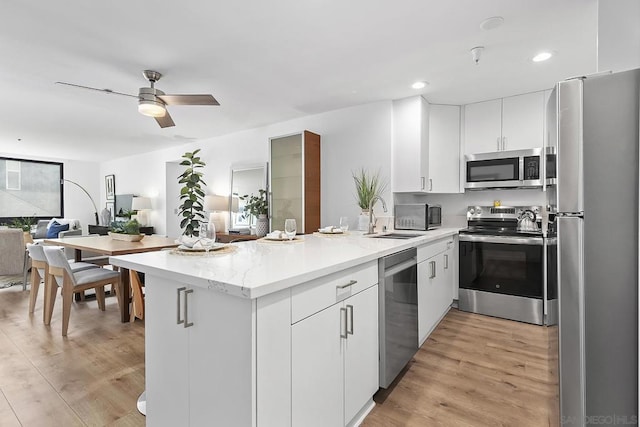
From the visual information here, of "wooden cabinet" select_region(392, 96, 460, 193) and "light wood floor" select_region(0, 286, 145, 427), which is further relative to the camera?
"wooden cabinet" select_region(392, 96, 460, 193)

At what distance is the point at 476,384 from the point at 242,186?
391 cm

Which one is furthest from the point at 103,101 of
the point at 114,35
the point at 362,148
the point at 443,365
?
the point at 443,365

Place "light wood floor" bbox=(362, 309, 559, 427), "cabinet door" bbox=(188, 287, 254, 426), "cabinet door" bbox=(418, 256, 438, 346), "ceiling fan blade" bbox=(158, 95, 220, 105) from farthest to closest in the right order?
"ceiling fan blade" bbox=(158, 95, 220, 105), "cabinet door" bbox=(418, 256, 438, 346), "light wood floor" bbox=(362, 309, 559, 427), "cabinet door" bbox=(188, 287, 254, 426)

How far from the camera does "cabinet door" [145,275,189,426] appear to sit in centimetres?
124

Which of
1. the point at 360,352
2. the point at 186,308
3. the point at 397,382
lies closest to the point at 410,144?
the point at 397,382

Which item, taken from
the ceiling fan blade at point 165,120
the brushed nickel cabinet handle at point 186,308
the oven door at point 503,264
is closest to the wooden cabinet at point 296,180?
the ceiling fan blade at point 165,120

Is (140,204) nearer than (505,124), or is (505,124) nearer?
(505,124)

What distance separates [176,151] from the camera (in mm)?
6137

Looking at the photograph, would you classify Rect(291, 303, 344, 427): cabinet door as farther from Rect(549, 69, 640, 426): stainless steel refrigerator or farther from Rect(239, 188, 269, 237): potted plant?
Rect(239, 188, 269, 237): potted plant

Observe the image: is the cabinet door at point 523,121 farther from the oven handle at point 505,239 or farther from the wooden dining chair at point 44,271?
the wooden dining chair at point 44,271

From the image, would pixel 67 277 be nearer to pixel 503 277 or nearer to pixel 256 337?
pixel 256 337

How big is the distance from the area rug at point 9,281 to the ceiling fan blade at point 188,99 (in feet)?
13.0

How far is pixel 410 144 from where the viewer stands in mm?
3496

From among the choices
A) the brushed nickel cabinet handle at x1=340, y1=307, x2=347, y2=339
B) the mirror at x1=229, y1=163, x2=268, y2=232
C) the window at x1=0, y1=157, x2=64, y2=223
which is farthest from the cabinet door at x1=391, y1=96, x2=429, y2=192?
the window at x1=0, y1=157, x2=64, y2=223
